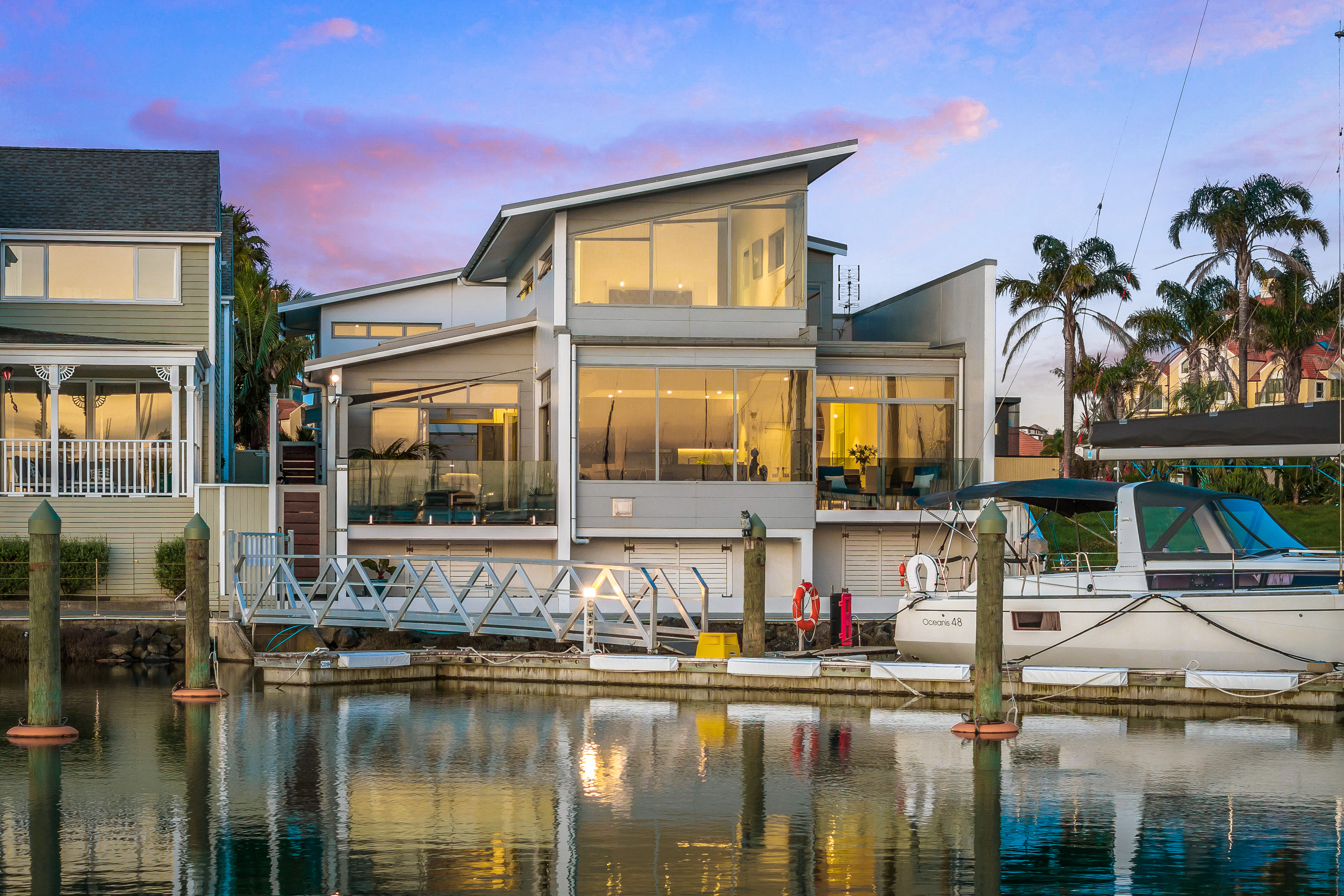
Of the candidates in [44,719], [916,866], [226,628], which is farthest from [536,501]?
[916,866]

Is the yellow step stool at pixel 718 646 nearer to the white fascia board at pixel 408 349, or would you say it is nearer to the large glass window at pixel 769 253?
the large glass window at pixel 769 253

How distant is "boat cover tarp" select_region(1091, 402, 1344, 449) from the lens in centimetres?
1781

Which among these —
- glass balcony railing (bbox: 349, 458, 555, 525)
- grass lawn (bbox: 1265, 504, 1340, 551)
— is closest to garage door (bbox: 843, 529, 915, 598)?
glass balcony railing (bbox: 349, 458, 555, 525)

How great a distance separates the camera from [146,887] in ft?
32.0

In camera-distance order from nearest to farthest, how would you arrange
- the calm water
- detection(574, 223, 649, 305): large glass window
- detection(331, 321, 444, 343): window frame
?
the calm water
detection(574, 223, 649, 305): large glass window
detection(331, 321, 444, 343): window frame

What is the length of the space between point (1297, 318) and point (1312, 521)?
7564 mm

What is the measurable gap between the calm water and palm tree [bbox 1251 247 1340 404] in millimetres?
25769

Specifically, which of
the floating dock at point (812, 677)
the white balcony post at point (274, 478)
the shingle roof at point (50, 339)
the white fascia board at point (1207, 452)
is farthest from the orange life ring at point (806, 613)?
the shingle roof at point (50, 339)

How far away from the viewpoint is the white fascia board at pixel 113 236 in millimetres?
27656

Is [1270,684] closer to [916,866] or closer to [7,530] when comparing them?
[916,866]

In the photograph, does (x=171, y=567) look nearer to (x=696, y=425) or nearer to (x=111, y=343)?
(x=111, y=343)

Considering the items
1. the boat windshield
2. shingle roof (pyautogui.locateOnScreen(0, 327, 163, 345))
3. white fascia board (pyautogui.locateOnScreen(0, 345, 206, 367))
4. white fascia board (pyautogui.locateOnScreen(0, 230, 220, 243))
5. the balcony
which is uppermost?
white fascia board (pyautogui.locateOnScreen(0, 230, 220, 243))

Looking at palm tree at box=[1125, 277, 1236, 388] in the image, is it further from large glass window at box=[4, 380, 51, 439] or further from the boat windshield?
large glass window at box=[4, 380, 51, 439]

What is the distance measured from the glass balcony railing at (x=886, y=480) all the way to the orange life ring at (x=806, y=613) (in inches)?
212
